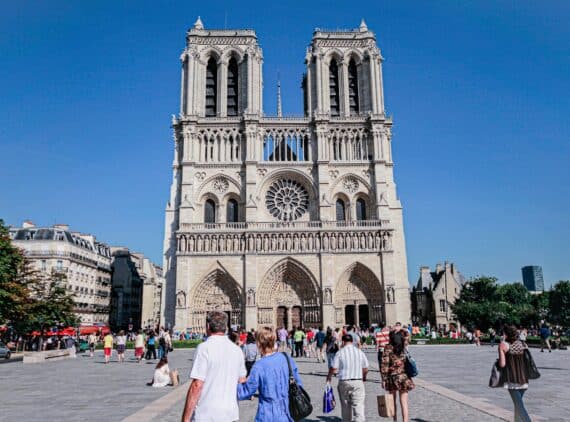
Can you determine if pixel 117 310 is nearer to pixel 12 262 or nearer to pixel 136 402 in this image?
pixel 12 262

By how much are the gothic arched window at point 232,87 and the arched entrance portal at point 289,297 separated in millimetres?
14980

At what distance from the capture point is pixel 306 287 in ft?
140

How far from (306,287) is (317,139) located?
12.7 m

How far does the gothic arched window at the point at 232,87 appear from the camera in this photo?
47375mm

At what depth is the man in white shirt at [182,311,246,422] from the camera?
14.8 feet

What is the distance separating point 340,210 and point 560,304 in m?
29.1

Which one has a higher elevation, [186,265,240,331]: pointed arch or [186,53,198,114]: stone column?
[186,53,198,114]: stone column

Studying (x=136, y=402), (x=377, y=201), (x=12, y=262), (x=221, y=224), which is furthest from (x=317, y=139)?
(x=136, y=402)

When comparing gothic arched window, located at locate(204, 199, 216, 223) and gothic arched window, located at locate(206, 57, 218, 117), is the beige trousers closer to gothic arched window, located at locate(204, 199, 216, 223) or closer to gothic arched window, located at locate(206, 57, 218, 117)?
gothic arched window, located at locate(204, 199, 216, 223)

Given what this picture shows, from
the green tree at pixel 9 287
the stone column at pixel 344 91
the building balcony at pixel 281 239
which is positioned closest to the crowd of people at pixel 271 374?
the green tree at pixel 9 287

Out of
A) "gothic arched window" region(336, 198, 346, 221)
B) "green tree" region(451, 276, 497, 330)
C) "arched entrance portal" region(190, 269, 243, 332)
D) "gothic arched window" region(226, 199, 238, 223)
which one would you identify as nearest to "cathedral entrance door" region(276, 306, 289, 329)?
"arched entrance portal" region(190, 269, 243, 332)

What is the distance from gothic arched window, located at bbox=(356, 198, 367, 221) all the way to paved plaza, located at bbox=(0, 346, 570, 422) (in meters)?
28.4

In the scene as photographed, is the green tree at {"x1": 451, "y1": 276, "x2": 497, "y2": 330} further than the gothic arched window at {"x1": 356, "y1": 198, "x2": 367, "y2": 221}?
No

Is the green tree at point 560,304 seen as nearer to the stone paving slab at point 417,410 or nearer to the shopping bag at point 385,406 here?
the stone paving slab at point 417,410
